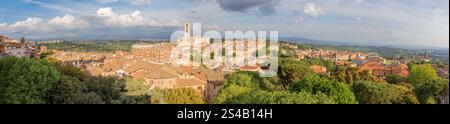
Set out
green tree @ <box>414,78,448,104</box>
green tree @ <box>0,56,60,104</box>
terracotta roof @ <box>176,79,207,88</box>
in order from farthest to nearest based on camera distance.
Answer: terracotta roof @ <box>176,79,207,88</box> < green tree @ <box>414,78,448,104</box> < green tree @ <box>0,56,60,104</box>

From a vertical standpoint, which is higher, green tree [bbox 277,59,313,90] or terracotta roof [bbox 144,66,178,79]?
green tree [bbox 277,59,313,90]

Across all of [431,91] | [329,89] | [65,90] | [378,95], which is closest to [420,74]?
[431,91]

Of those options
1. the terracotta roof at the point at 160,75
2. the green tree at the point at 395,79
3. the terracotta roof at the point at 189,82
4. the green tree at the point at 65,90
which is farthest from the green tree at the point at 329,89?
the green tree at the point at 395,79

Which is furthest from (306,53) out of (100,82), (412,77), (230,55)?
(100,82)

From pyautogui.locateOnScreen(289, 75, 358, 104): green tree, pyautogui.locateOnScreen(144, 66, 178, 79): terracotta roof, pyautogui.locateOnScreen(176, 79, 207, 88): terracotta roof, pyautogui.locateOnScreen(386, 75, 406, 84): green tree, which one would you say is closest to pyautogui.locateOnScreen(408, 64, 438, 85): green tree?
pyautogui.locateOnScreen(386, 75, 406, 84): green tree

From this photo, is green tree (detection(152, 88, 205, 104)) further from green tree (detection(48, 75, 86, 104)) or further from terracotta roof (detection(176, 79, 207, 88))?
terracotta roof (detection(176, 79, 207, 88))

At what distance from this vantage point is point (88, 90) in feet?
33.0

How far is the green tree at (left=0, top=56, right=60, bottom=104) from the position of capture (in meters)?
9.92

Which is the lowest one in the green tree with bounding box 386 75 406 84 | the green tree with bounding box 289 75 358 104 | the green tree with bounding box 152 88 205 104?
the green tree with bounding box 386 75 406 84

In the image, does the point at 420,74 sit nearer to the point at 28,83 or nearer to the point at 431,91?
the point at 431,91

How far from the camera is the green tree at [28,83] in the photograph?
32.6ft

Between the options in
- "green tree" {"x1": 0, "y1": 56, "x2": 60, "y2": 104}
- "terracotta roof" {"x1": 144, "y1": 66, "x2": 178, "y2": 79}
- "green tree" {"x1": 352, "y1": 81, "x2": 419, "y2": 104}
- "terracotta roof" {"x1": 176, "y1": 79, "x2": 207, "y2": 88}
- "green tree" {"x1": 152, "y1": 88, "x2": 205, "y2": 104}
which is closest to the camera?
"green tree" {"x1": 0, "y1": 56, "x2": 60, "y2": 104}
